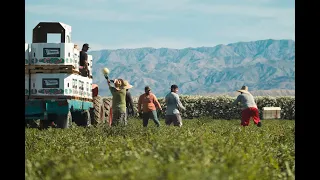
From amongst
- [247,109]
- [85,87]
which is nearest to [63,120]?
[85,87]

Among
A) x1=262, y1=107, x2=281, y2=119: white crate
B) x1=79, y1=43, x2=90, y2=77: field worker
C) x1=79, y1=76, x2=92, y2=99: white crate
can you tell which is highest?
x1=79, y1=43, x2=90, y2=77: field worker

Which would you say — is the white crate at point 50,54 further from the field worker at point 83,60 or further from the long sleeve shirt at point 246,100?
the long sleeve shirt at point 246,100

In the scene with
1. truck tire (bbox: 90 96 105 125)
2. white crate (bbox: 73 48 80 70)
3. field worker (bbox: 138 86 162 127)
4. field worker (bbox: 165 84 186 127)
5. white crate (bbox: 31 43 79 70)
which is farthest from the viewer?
truck tire (bbox: 90 96 105 125)

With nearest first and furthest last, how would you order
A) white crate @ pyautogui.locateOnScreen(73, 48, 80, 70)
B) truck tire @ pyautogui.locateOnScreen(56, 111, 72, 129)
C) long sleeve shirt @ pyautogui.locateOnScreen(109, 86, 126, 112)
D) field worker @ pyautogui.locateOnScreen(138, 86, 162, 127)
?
truck tire @ pyautogui.locateOnScreen(56, 111, 72, 129)
white crate @ pyautogui.locateOnScreen(73, 48, 80, 70)
long sleeve shirt @ pyautogui.locateOnScreen(109, 86, 126, 112)
field worker @ pyautogui.locateOnScreen(138, 86, 162, 127)

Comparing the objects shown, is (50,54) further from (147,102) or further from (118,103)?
(147,102)

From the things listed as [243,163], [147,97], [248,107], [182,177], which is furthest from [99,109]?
[182,177]

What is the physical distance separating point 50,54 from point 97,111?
460 centimetres

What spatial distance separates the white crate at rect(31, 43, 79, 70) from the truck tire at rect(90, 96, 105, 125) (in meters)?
4.17

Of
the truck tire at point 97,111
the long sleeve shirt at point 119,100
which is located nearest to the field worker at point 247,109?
the long sleeve shirt at point 119,100

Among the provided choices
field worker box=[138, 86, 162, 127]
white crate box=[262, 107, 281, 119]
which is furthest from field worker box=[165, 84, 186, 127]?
white crate box=[262, 107, 281, 119]

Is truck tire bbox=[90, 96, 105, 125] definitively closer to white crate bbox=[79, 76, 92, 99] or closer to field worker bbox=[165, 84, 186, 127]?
white crate bbox=[79, 76, 92, 99]

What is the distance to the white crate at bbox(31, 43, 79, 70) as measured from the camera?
75.3ft

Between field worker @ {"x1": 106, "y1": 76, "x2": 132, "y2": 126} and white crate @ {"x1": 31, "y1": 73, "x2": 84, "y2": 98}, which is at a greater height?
white crate @ {"x1": 31, "y1": 73, "x2": 84, "y2": 98}
